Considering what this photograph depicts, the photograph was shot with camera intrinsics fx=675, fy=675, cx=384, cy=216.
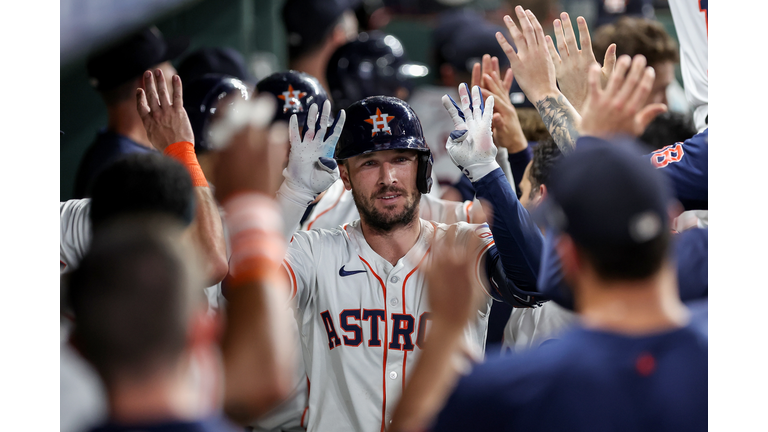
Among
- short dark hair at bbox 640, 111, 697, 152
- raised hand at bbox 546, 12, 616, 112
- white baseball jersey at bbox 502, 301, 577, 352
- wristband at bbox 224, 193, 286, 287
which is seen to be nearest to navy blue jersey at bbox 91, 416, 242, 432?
wristband at bbox 224, 193, 286, 287

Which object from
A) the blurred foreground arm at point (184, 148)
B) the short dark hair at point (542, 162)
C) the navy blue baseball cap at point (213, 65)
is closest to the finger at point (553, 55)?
the short dark hair at point (542, 162)

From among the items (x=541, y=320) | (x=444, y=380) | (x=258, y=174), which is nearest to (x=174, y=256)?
(x=258, y=174)

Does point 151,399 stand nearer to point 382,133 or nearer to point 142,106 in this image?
point 142,106

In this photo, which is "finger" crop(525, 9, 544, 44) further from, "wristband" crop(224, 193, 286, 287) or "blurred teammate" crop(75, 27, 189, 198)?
"blurred teammate" crop(75, 27, 189, 198)

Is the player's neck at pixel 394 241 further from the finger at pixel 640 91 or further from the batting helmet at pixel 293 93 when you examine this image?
the finger at pixel 640 91

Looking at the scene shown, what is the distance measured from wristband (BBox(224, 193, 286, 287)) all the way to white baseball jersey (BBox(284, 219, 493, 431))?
1182mm

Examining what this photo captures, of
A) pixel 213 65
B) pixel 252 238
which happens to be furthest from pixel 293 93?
pixel 252 238

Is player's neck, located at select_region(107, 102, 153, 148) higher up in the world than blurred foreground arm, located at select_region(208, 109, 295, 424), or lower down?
higher up

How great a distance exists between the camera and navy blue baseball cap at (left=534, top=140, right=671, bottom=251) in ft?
4.99

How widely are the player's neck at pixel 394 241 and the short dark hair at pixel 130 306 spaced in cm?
160

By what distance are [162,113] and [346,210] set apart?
53.8 inches

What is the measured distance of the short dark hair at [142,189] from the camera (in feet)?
5.80

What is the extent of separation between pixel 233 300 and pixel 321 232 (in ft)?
5.08

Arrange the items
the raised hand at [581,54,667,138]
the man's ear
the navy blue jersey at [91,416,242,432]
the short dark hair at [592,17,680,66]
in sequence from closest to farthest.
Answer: the navy blue jersey at [91,416,242,432] → the raised hand at [581,54,667,138] → the man's ear → the short dark hair at [592,17,680,66]
